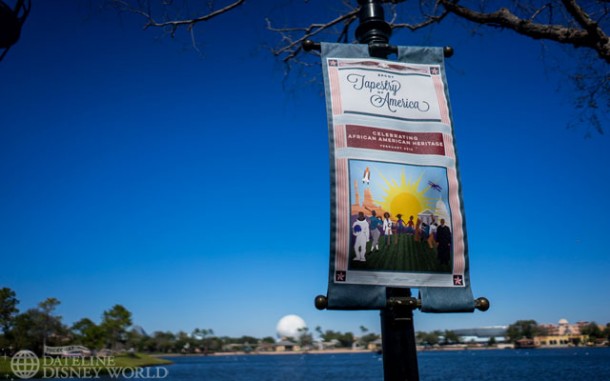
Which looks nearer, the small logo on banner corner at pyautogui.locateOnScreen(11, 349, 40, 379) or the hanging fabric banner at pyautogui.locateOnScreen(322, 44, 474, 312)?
the hanging fabric banner at pyautogui.locateOnScreen(322, 44, 474, 312)

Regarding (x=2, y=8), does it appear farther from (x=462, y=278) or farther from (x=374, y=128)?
(x=462, y=278)

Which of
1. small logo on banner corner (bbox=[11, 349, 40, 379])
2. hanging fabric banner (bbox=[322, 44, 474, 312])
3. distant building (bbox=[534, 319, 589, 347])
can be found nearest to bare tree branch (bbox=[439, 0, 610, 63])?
hanging fabric banner (bbox=[322, 44, 474, 312])

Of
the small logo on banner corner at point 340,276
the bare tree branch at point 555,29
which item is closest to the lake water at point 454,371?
the bare tree branch at point 555,29

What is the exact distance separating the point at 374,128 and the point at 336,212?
671 mm

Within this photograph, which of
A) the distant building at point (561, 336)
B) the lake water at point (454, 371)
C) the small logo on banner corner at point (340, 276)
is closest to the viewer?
the small logo on banner corner at point (340, 276)

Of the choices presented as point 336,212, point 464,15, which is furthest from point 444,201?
point 464,15

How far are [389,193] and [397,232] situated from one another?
26cm

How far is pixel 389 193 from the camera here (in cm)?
307

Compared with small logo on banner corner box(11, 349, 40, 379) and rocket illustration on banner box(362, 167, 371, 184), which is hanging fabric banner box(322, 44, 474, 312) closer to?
rocket illustration on banner box(362, 167, 371, 184)

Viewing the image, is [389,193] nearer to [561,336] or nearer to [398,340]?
[398,340]

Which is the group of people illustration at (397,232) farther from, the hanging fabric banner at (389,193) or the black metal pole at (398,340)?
the black metal pole at (398,340)

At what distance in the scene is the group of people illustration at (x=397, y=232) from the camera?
291cm

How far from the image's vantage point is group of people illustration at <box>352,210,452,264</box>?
291cm

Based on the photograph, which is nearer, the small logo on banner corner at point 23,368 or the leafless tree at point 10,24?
the leafless tree at point 10,24
